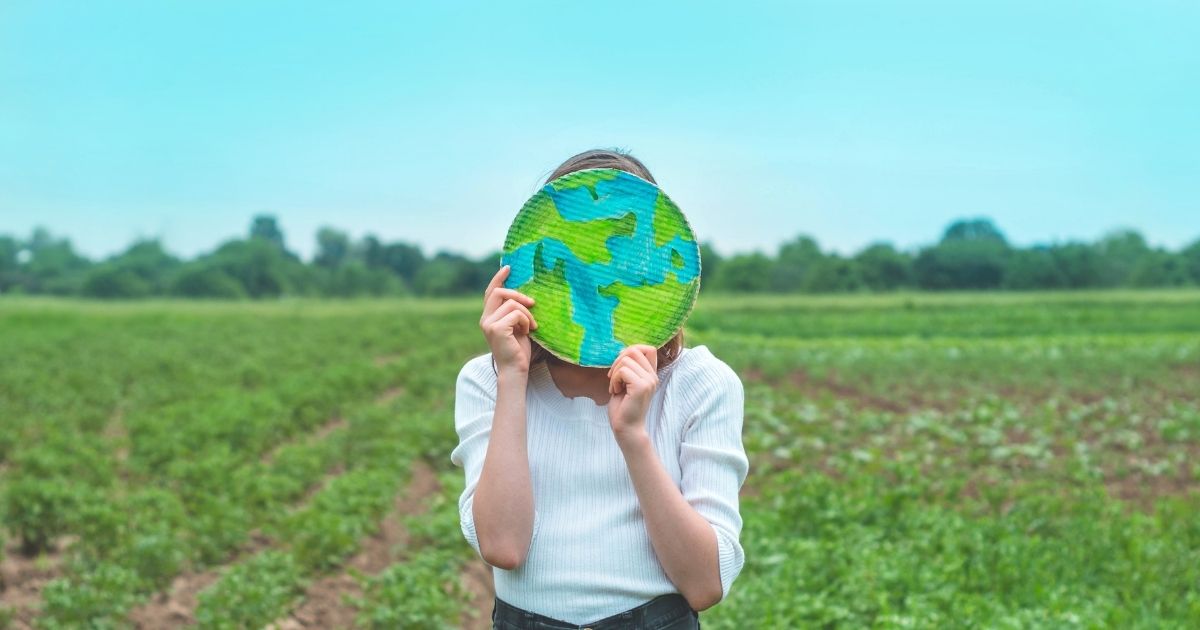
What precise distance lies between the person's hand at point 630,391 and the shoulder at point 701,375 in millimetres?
125

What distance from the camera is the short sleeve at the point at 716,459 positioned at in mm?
1848

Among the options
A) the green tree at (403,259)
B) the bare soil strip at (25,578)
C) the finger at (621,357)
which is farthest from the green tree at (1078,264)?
the green tree at (403,259)

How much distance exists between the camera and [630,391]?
5.67 ft

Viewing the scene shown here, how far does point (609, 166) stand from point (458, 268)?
71.7 m

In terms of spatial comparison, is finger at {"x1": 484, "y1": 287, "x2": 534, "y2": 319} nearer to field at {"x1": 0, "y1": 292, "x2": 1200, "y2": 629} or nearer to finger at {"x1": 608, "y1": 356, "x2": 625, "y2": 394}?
finger at {"x1": 608, "y1": 356, "x2": 625, "y2": 394}

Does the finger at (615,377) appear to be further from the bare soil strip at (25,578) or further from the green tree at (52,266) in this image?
the green tree at (52,266)

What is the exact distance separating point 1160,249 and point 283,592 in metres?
51.7

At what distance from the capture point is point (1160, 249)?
48406 mm

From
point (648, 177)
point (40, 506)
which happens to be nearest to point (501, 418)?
point (648, 177)

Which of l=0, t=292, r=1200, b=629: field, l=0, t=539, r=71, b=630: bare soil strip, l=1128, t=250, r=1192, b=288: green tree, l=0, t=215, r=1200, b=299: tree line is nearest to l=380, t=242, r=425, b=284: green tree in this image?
l=0, t=215, r=1200, b=299: tree line

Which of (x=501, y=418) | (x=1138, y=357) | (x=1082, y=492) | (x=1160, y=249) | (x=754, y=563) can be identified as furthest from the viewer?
(x=1160, y=249)

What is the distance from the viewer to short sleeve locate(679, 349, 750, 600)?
185 cm

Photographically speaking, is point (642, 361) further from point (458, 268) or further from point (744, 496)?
point (458, 268)

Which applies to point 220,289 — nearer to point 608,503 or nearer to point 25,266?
point 25,266
